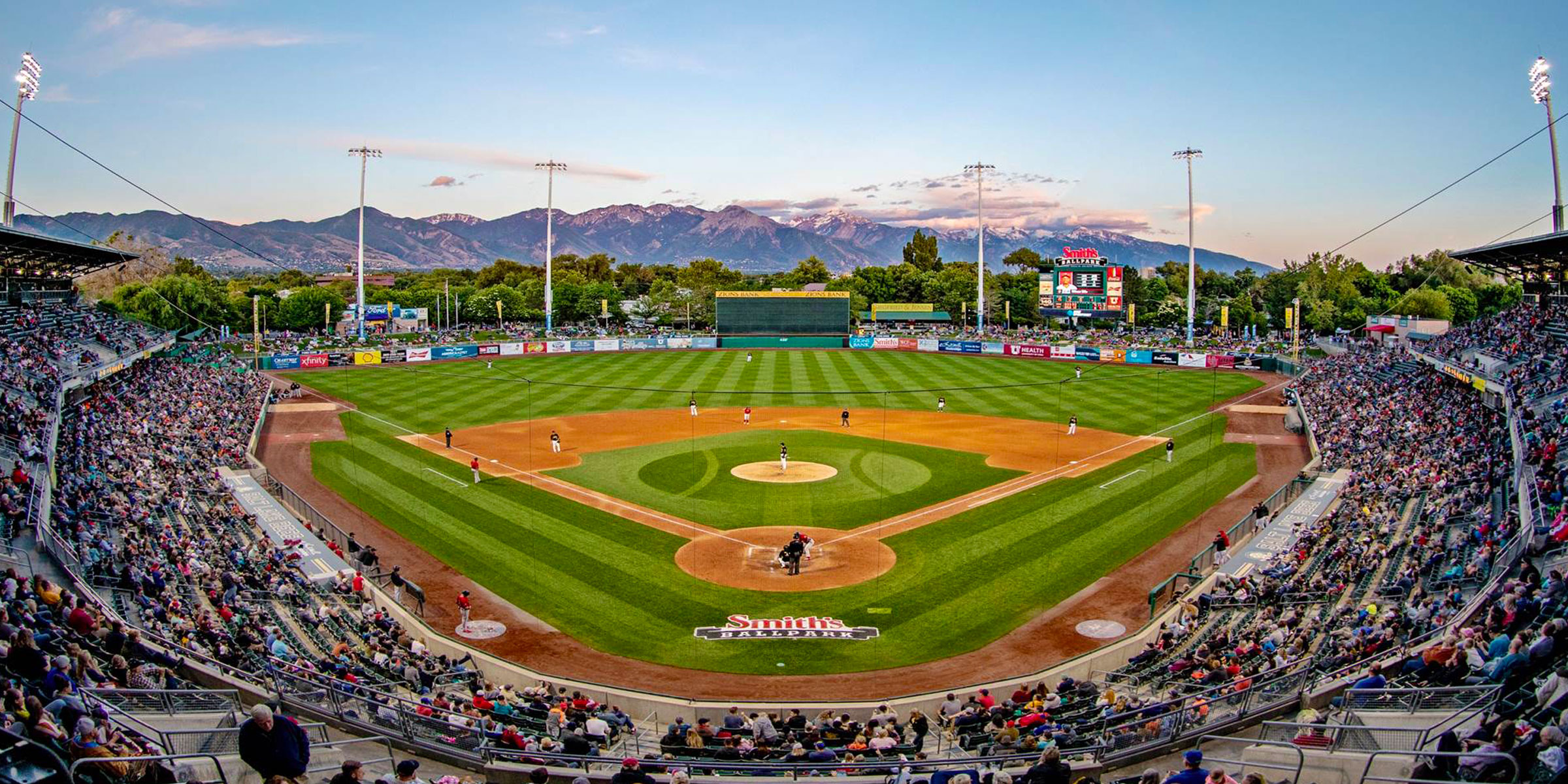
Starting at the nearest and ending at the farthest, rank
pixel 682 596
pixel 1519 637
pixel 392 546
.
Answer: pixel 1519 637, pixel 682 596, pixel 392 546

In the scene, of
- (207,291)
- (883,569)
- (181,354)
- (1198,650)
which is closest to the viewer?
(1198,650)

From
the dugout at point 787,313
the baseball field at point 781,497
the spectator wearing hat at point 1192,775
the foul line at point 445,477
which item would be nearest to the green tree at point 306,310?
the dugout at point 787,313

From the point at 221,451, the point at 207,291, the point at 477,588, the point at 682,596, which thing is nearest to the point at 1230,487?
the point at 682,596

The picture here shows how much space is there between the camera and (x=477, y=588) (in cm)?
2427

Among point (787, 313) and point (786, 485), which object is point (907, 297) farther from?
point (786, 485)

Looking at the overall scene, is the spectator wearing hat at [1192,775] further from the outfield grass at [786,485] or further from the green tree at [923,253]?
the green tree at [923,253]

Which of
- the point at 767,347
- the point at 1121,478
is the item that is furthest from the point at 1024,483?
the point at 767,347

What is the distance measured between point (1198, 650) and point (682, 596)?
12319 mm

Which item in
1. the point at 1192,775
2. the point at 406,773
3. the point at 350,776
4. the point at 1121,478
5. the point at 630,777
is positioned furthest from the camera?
the point at 1121,478

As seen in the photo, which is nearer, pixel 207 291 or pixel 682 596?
pixel 682 596

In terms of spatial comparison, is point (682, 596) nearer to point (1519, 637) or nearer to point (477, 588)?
point (477, 588)

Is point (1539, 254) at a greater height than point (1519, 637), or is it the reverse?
point (1539, 254)

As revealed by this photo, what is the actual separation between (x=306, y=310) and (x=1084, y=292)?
89646 millimetres

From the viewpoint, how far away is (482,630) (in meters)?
21.5
